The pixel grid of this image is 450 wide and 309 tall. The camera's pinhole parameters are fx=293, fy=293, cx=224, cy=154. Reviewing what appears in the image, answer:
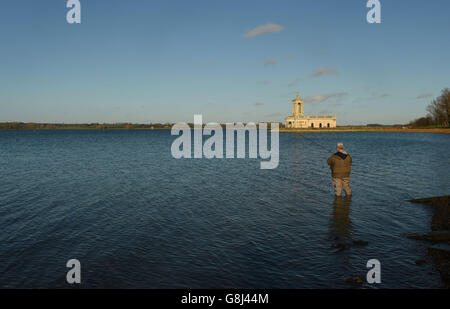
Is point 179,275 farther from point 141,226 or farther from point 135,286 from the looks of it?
point 141,226

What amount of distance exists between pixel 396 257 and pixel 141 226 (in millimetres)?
10178

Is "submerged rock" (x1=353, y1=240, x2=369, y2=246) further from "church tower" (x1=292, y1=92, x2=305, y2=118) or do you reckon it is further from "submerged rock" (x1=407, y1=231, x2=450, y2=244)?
"church tower" (x1=292, y1=92, x2=305, y2=118)

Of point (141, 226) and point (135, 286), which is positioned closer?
point (135, 286)

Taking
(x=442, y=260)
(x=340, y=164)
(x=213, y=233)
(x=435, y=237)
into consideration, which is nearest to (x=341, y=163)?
(x=340, y=164)

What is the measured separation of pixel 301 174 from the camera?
92.5 feet

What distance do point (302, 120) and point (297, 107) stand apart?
967 centimetres

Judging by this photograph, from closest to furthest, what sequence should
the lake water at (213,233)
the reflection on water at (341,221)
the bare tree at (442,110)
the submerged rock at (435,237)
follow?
the lake water at (213,233), the submerged rock at (435,237), the reflection on water at (341,221), the bare tree at (442,110)

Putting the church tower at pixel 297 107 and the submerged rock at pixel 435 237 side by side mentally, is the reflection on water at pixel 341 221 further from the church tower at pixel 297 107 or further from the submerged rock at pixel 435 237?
the church tower at pixel 297 107

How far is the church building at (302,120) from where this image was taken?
7338 inches

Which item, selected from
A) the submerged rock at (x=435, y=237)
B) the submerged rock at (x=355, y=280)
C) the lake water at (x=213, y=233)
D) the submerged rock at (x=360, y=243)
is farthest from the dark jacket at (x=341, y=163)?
the submerged rock at (x=355, y=280)

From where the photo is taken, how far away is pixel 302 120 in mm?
189875
